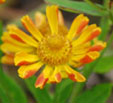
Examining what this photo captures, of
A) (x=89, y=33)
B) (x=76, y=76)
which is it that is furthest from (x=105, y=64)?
(x=76, y=76)

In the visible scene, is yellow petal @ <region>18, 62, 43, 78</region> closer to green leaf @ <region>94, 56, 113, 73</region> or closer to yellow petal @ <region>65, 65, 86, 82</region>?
yellow petal @ <region>65, 65, 86, 82</region>

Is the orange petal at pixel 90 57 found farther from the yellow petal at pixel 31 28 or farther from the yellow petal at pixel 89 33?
the yellow petal at pixel 31 28

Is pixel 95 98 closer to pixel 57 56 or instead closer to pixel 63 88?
pixel 63 88

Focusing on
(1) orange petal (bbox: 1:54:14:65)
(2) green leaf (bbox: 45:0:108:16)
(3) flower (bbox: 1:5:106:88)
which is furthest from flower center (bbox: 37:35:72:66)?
(2) green leaf (bbox: 45:0:108:16)

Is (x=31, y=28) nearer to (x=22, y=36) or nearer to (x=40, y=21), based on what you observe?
(x=22, y=36)

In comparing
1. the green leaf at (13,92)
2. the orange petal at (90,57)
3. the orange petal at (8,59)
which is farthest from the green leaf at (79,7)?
the green leaf at (13,92)

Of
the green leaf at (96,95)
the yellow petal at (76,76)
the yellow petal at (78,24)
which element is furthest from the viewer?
the green leaf at (96,95)

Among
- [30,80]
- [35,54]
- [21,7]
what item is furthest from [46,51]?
[21,7]

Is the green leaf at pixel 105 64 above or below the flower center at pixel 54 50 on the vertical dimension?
below
